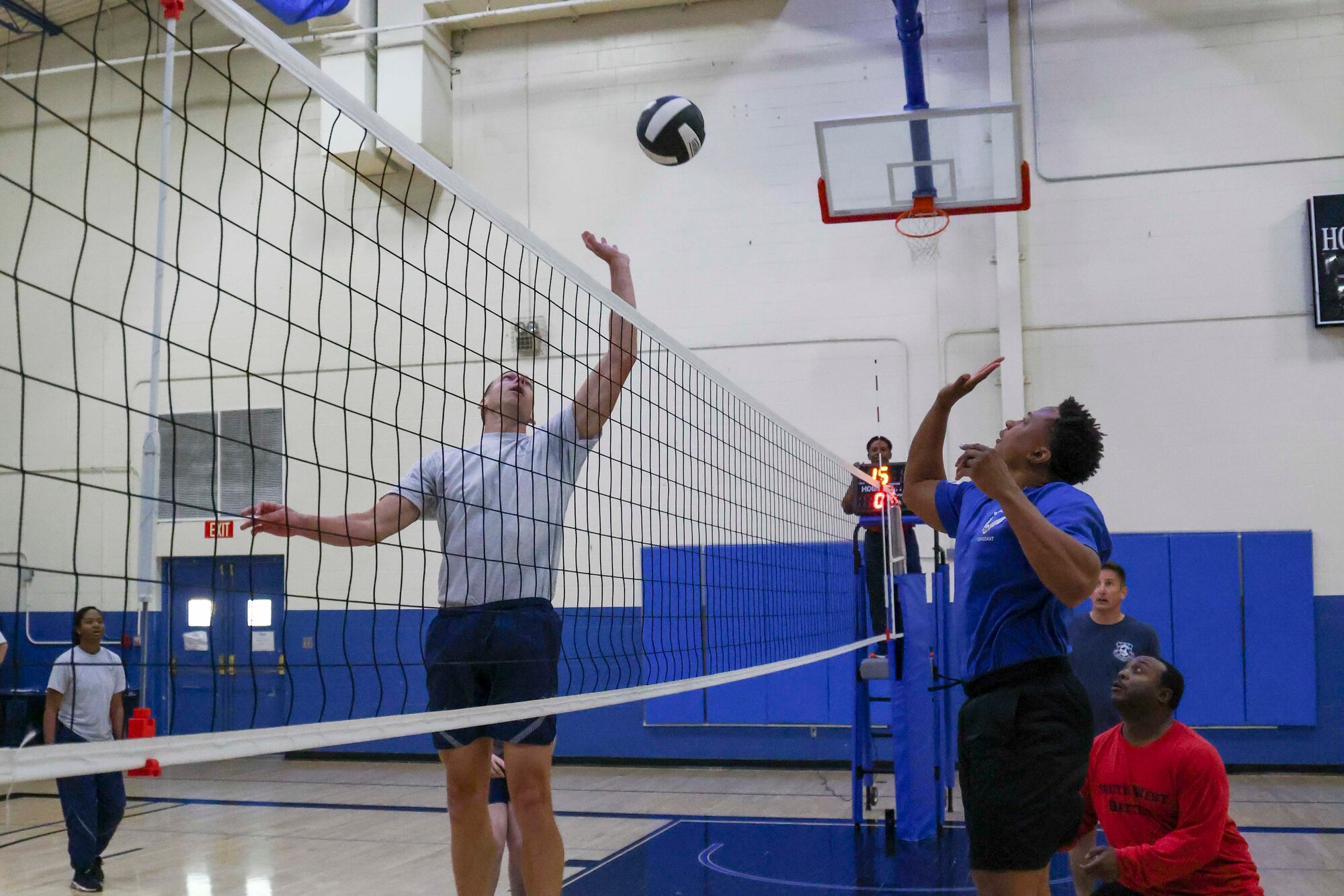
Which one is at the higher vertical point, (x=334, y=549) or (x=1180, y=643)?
(x=334, y=549)

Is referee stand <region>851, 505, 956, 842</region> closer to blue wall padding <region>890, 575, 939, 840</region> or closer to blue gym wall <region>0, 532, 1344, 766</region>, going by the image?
blue wall padding <region>890, 575, 939, 840</region>

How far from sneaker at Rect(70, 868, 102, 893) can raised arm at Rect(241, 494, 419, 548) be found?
3369mm

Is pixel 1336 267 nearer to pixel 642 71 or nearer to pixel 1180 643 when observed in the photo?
pixel 1180 643

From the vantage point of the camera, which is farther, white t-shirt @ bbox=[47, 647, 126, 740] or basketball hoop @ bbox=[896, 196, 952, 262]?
basketball hoop @ bbox=[896, 196, 952, 262]

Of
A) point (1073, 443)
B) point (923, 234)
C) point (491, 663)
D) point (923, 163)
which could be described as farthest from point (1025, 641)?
point (923, 234)

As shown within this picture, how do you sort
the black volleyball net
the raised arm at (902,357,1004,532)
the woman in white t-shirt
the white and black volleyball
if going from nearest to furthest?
the raised arm at (902,357,1004,532) < the woman in white t-shirt < the white and black volleyball < the black volleyball net

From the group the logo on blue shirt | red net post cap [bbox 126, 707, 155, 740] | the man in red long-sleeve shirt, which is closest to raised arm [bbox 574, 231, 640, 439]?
the logo on blue shirt

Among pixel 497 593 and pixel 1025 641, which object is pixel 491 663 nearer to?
pixel 497 593

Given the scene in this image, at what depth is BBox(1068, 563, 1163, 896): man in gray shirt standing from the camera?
4625 mm

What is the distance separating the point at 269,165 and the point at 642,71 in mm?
3710

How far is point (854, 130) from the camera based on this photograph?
7.31 metres

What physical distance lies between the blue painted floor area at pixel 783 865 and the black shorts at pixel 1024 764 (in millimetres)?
2511

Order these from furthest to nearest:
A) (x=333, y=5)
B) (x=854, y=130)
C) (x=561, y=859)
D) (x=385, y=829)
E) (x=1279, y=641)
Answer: (x=333, y=5) < (x=1279, y=641) < (x=854, y=130) < (x=385, y=829) < (x=561, y=859)

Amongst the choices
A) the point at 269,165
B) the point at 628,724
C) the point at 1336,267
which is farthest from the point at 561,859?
the point at 269,165
